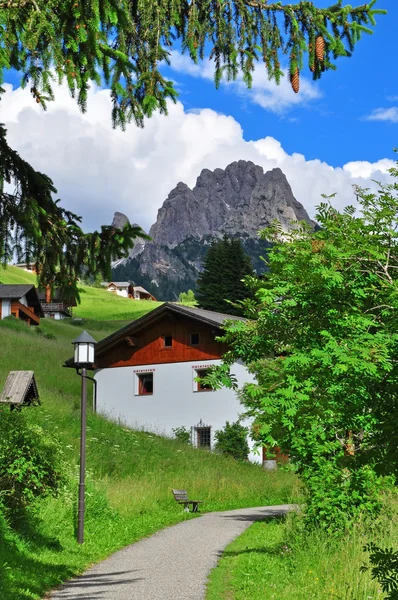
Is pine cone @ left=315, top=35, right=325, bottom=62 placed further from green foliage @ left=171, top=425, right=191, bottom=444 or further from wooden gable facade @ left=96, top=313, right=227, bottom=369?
green foliage @ left=171, top=425, right=191, bottom=444

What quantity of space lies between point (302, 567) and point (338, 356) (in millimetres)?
4947

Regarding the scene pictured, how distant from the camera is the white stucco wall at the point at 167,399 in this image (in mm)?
35531

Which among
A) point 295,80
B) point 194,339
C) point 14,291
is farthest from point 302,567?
point 14,291

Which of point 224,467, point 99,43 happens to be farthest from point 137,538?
point 224,467

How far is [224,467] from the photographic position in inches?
1072

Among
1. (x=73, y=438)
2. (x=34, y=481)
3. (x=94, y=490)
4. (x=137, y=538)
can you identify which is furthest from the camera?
(x=73, y=438)

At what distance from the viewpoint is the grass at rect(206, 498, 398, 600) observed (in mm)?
8289

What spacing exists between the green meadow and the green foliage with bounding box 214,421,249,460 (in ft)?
9.81

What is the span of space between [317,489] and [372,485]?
100cm

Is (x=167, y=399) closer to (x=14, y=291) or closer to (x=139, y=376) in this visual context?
(x=139, y=376)

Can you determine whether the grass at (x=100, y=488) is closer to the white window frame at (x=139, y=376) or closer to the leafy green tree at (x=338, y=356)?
the white window frame at (x=139, y=376)

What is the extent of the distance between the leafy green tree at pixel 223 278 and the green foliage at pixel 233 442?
2895cm

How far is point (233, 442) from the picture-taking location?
109 feet

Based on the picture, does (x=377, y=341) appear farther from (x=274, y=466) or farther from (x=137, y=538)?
(x=274, y=466)
